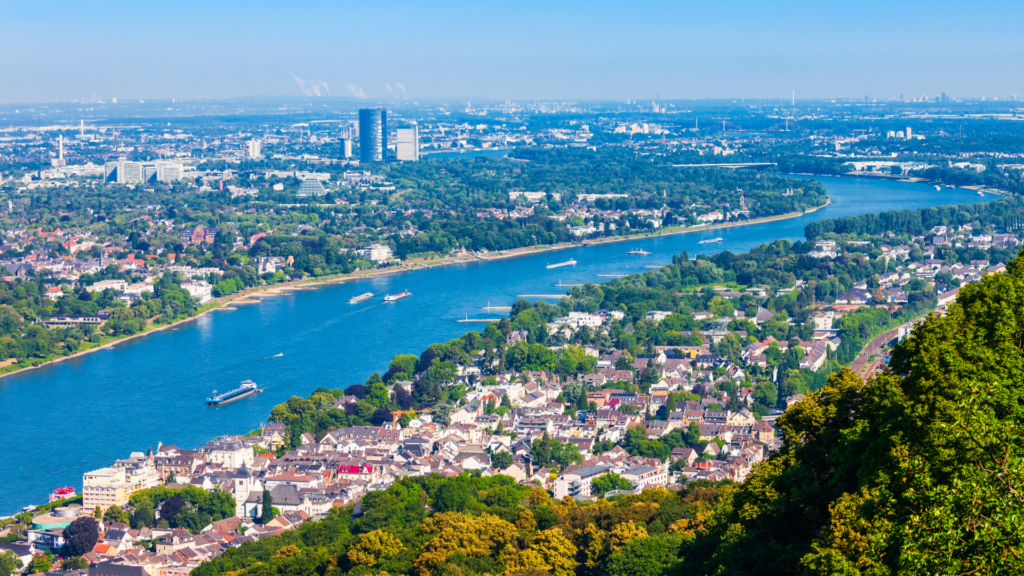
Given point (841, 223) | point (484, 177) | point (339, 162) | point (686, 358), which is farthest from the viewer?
point (339, 162)

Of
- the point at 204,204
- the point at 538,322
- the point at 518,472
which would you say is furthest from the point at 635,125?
the point at 518,472

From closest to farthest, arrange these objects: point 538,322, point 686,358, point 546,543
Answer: point 546,543, point 686,358, point 538,322

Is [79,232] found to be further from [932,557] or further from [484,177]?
[932,557]

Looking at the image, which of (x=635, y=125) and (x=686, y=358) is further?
(x=635, y=125)

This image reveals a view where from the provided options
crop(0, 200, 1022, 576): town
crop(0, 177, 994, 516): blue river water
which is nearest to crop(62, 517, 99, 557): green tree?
crop(0, 200, 1022, 576): town

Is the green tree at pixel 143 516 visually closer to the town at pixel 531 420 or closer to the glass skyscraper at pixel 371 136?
the town at pixel 531 420

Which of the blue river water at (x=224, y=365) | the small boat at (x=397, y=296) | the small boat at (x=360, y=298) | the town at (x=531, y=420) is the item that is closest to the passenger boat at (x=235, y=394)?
the blue river water at (x=224, y=365)
